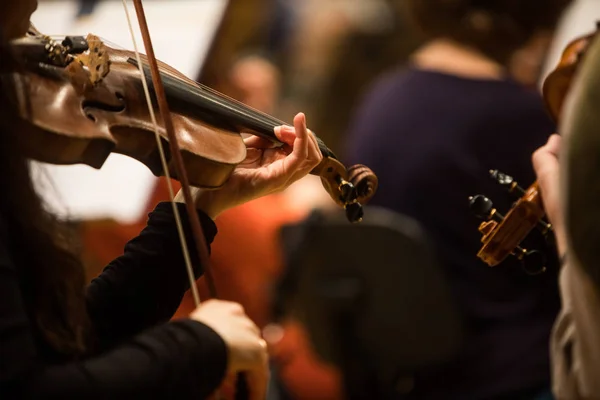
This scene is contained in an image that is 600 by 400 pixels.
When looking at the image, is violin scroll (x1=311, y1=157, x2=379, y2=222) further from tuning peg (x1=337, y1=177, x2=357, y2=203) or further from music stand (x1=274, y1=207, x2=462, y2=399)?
music stand (x1=274, y1=207, x2=462, y2=399)

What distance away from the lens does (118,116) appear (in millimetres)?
826

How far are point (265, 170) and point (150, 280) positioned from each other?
0.17 metres

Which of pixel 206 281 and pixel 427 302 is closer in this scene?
pixel 206 281

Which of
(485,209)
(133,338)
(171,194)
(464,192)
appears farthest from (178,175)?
(464,192)

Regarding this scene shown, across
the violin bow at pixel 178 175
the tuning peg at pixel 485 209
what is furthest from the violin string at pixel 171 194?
the tuning peg at pixel 485 209

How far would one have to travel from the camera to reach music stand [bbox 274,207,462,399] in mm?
1571

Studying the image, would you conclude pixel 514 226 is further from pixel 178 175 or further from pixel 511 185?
pixel 178 175

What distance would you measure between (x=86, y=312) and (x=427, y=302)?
0.87 metres

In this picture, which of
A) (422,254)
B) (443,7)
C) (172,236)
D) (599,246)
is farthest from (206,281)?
(443,7)

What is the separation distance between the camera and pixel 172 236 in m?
0.89

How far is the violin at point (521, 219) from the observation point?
968mm

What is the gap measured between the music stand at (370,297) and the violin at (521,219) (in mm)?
550

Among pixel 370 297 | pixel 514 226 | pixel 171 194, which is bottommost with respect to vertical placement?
pixel 370 297

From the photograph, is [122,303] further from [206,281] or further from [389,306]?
[389,306]
